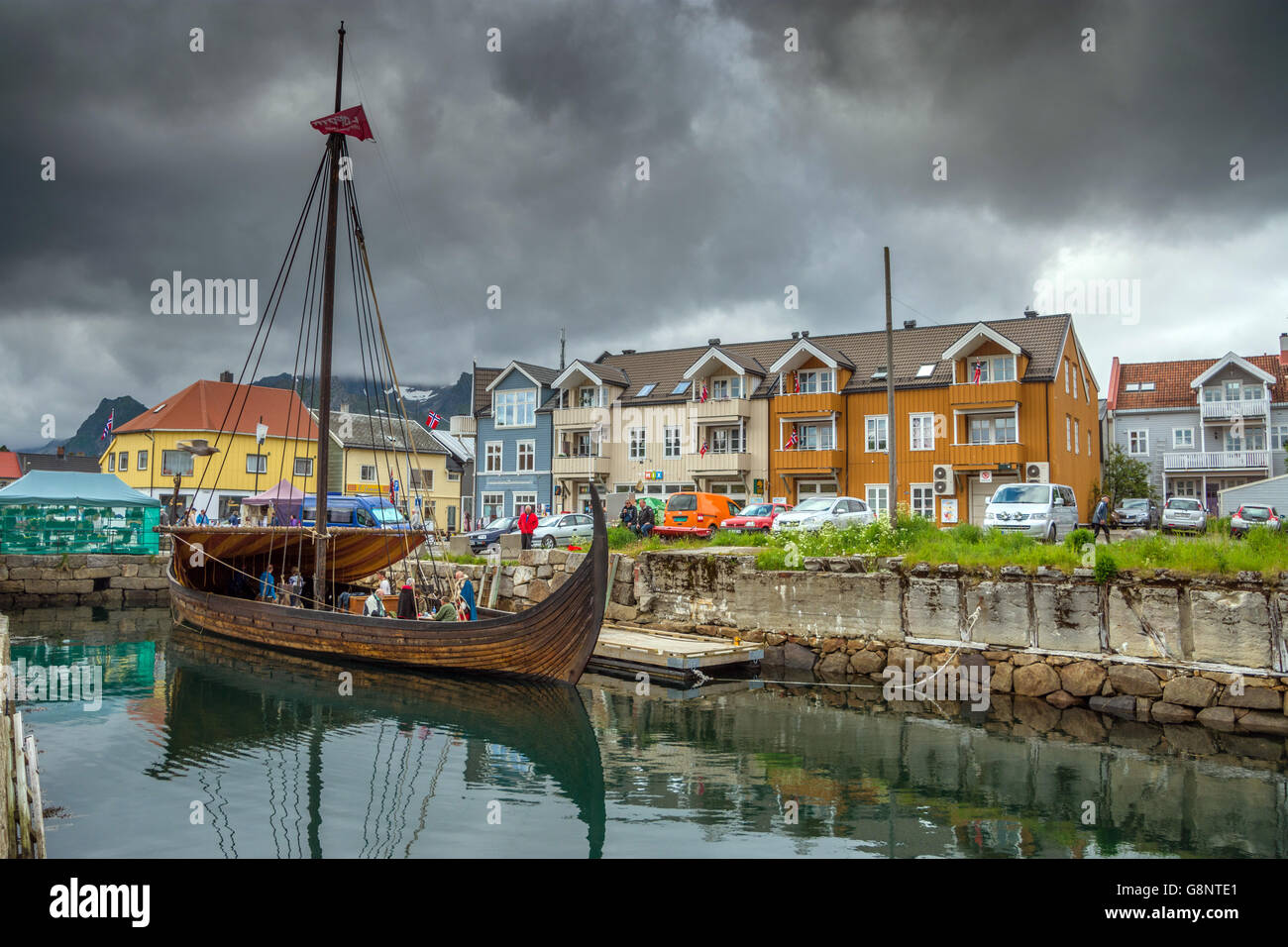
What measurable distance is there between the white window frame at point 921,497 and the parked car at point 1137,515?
733 cm

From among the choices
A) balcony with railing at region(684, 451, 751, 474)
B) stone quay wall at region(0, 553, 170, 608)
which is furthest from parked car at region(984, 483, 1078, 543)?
stone quay wall at region(0, 553, 170, 608)

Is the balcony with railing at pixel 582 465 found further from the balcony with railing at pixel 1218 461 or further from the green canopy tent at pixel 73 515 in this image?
the balcony with railing at pixel 1218 461

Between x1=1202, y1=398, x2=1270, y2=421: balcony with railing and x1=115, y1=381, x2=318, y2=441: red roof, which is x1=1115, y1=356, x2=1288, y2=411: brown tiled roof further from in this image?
x1=115, y1=381, x2=318, y2=441: red roof

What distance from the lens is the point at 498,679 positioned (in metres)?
18.1

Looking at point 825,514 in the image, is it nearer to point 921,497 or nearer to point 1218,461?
point 921,497

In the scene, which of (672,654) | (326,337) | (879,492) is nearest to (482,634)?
(672,654)

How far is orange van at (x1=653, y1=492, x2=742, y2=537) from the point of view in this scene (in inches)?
1199

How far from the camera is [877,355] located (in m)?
42.4

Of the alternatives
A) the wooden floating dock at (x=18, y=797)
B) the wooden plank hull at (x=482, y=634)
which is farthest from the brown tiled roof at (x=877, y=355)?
the wooden floating dock at (x=18, y=797)
